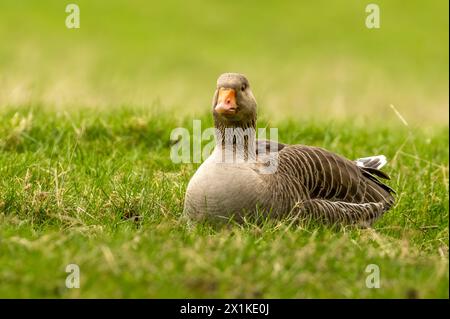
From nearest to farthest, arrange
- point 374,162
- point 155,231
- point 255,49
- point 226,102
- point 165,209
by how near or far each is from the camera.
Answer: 1. point 155,231
2. point 226,102
3. point 165,209
4. point 374,162
5. point 255,49

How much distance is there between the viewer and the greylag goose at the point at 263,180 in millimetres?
5977

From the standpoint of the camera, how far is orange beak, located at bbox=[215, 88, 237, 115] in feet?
19.7

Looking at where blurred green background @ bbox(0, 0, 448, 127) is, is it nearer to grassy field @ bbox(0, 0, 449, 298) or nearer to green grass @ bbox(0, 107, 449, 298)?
grassy field @ bbox(0, 0, 449, 298)

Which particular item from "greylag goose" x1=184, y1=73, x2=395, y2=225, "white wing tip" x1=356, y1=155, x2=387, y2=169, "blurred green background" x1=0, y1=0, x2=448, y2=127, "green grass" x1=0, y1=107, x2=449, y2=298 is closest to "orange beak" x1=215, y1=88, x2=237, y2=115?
"greylag goose" x1=184, y1=73, x2=395, y2=225

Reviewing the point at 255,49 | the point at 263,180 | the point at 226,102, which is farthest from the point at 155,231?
the point at 255,49

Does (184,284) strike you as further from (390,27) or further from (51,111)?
(390,27)

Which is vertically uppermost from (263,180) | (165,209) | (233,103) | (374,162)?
(233,103)

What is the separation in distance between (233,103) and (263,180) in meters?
0.59

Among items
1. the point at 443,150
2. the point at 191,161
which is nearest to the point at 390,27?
the point at 443,150

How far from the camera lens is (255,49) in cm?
2672

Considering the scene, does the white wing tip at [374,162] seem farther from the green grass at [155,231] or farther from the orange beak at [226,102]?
the orange beak at [226,102]

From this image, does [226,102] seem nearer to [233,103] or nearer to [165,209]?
[233,103]

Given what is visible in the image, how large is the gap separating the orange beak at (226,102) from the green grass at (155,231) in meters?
0.81
